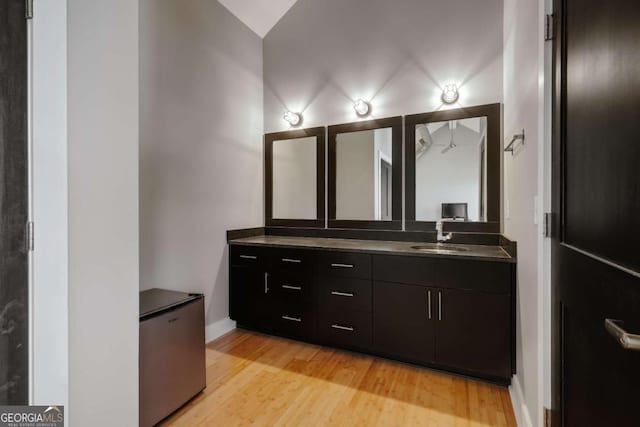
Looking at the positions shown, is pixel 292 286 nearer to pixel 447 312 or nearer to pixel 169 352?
pixel 169 352

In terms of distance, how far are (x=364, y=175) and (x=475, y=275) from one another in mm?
1379

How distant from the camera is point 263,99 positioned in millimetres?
3436

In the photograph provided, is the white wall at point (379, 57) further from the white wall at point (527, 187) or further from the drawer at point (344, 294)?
the drawer at point (344, 294)

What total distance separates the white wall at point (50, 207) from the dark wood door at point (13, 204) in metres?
0.03

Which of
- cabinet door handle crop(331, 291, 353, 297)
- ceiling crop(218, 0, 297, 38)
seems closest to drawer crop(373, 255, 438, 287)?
cabinet door handle crop(331, 291, 353, 297)

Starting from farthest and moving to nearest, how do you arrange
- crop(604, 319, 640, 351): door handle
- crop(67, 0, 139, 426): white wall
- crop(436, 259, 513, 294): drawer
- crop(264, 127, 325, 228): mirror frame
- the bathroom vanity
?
1. crop(264, 127, 325, 228): mirror frame
2. the bathroom vanity
3. crop(436, 259, 513, 294): drawer
4. crop(67, 0, 139, 426): white wall
5. crop(604, 319, 640, 351): door handle

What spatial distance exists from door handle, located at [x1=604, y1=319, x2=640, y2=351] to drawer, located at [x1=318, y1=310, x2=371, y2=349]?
178 centimetres

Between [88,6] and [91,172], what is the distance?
0.63m

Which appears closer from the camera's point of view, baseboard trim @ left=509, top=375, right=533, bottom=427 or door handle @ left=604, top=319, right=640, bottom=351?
door handle @ left=604, top=319, right=640, bottom=351

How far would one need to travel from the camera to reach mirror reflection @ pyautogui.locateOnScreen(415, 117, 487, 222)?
99.9 inches

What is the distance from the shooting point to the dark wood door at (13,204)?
95 centimetres

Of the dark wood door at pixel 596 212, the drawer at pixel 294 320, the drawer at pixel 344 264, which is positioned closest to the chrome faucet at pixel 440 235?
the drawer at pixel 344 264

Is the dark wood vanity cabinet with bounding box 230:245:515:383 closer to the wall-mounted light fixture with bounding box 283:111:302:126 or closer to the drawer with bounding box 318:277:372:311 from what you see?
the drawer with bounding box 318:277:372:311

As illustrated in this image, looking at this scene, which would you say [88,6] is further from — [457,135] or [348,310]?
[457,135]
